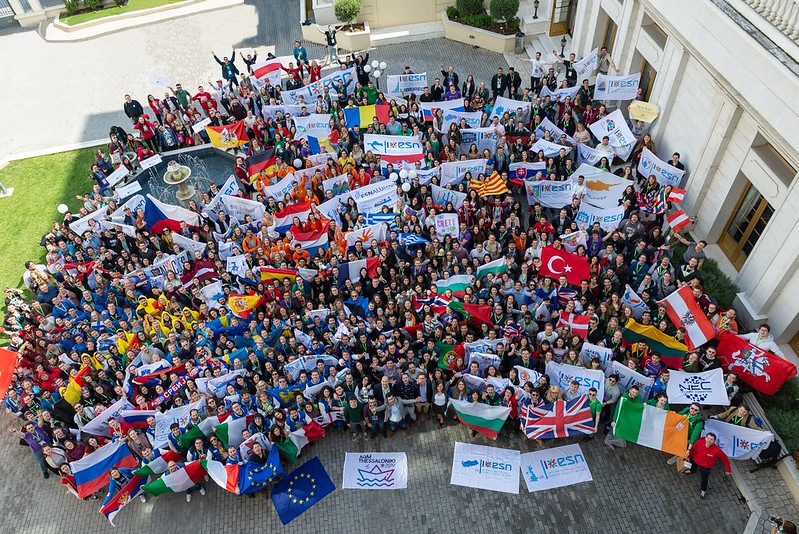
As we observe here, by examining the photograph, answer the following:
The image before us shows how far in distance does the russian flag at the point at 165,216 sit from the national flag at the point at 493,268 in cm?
827

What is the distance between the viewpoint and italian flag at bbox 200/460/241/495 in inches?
453

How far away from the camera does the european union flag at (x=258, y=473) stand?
1161cm

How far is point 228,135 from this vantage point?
19.8 metres

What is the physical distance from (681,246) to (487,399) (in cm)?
735

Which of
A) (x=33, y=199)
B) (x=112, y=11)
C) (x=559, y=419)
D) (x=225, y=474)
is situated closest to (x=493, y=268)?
(x=559, y=419)

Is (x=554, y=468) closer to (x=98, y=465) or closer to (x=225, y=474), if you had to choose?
(x=225, y=474)

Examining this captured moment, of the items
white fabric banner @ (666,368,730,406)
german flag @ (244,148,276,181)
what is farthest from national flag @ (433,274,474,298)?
german flag @ (244,148,276,181)

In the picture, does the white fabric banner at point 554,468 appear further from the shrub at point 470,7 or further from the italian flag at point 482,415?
the shrub at point 470,7

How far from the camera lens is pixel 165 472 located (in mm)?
12125

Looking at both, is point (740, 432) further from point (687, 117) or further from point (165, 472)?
point (165, 472)

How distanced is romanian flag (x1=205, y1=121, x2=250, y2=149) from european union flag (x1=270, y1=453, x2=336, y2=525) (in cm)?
1171

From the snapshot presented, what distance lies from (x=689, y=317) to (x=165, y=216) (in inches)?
548

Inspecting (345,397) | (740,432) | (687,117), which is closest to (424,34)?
(687,117)

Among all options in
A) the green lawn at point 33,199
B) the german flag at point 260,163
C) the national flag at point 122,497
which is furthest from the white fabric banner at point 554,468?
the green lawn at point 33,199
